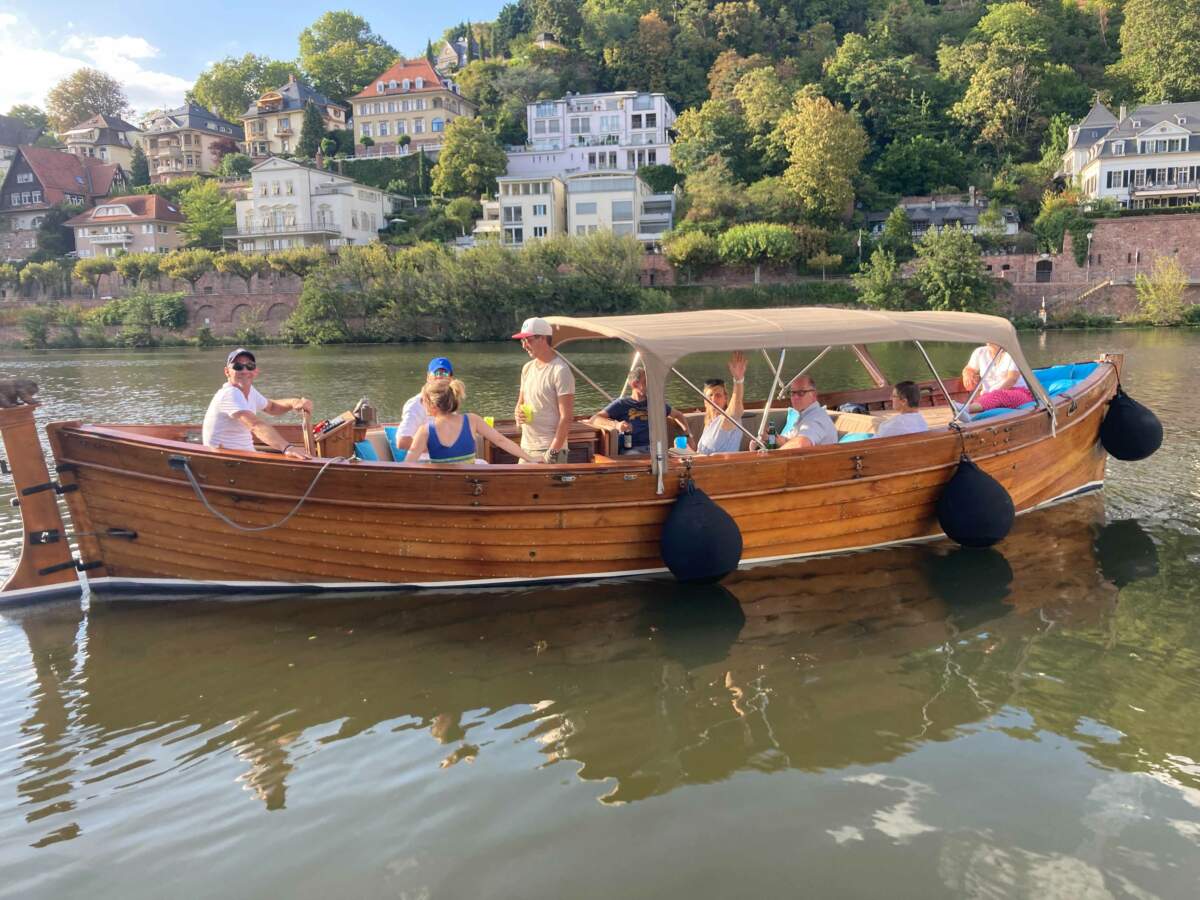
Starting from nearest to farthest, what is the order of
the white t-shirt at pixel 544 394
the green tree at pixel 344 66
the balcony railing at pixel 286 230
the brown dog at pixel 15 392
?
the brown dog at pixel 15 392, the white t-shirt at pixel 544 394, the balcony railing at pixel 286 230, the green tree at pixel 344 66

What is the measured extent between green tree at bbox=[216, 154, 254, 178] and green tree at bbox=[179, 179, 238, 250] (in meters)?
7.78

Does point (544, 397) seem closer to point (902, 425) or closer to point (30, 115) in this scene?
point (902, 425)

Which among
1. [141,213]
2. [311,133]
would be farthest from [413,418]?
[311,133]

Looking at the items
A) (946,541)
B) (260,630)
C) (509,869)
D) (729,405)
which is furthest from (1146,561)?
(260,630)

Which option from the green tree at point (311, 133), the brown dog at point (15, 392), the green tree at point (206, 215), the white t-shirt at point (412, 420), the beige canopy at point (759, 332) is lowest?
the white t-shirt at point (412, 420)

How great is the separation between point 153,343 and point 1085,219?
215 ft

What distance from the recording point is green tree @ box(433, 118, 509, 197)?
3120 inches

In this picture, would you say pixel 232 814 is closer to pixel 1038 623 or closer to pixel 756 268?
pixel 1038 623

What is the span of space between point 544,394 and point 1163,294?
54.4 m

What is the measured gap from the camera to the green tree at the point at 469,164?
79.2 m

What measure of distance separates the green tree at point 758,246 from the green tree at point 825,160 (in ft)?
16.1

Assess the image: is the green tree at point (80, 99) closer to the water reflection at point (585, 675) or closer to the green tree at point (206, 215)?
the green tree at point (206, 215)

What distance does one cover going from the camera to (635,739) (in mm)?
5652

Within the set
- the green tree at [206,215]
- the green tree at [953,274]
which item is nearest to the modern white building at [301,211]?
the green tree at [206,215]
